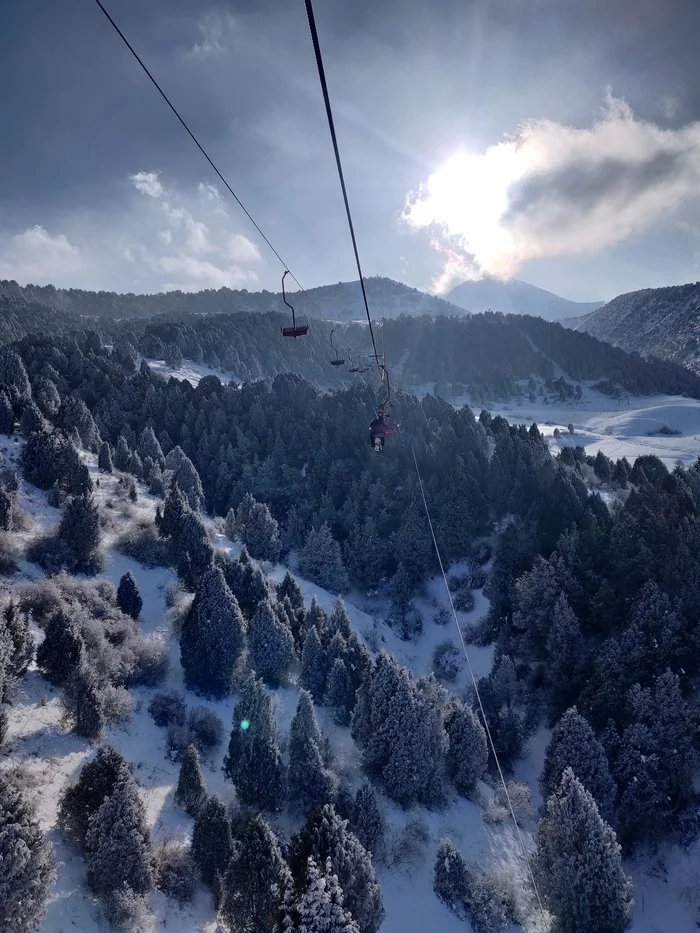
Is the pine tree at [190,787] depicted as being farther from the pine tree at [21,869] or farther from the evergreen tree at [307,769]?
the pine tree at [21,869]

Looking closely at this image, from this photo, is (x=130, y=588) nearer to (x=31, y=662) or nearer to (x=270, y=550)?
(x=31, y=662)

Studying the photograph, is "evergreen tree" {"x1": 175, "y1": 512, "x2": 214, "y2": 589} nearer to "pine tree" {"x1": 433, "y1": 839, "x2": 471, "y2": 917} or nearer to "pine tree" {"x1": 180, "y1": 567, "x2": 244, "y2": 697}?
"pine tree" {"x1": 180, "y1": 567, "x2": 244, "y2": 697}

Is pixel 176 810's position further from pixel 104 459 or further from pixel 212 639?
pixel 104 459

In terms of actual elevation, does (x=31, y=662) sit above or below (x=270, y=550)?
above

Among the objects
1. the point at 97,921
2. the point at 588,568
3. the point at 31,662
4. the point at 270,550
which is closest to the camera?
the point at 97,921

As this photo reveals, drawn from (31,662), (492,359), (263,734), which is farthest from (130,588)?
(492,359)

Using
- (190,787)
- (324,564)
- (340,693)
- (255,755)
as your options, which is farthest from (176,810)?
(324,564)
